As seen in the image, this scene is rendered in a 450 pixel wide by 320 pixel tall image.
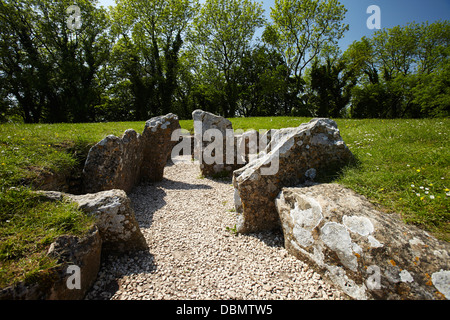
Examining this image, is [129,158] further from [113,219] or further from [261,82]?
[261,82]

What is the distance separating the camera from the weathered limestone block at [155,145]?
8961 millimetres

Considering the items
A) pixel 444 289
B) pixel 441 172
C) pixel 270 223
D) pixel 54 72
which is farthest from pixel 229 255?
pixel 54 72

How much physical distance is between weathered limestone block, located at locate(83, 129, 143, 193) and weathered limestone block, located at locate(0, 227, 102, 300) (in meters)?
2.83

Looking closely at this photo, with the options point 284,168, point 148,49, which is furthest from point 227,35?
point 284,168

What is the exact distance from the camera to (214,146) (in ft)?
33.2

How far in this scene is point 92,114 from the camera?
2848cm

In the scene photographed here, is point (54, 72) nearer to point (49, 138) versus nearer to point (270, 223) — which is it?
point (49, 138)

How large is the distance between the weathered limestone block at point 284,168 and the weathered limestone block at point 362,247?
2.28 feet

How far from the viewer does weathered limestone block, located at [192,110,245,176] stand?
10.1 m

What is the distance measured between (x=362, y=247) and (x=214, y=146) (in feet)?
26.0

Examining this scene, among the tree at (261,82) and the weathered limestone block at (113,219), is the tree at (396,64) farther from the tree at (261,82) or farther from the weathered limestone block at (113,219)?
the weathered limestone block at (113,219)

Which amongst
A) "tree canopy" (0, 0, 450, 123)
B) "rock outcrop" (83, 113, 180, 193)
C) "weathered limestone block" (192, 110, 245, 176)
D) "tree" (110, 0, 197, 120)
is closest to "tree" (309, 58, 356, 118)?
"tree canopy" (0, 0, 450, 123)

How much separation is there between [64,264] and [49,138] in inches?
244

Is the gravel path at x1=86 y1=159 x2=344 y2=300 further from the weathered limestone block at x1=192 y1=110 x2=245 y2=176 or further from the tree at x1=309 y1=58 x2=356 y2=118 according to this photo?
the tree at x1=309 y1=58 x2=356 y2=118
